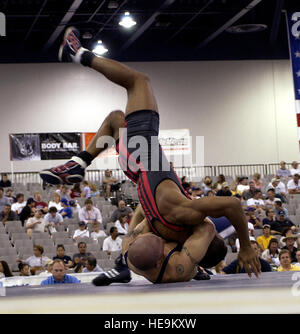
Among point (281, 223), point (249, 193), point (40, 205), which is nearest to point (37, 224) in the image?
point (40, 205)

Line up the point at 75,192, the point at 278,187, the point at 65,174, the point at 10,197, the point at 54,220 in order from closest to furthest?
the point at 65,174
the point at 54,220
the point at 10,197
the point at 75,192
the point at 278,187

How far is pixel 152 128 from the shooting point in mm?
4004

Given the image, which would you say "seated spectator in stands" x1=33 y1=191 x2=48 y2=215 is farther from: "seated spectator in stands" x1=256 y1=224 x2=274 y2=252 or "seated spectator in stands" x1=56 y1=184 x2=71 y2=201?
"seated spectator in stands" x1=256 y1=224 x2=274 y2=252

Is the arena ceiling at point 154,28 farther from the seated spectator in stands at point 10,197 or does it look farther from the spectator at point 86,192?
the seated spectator in stands at point 10,197

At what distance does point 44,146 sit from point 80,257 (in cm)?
948

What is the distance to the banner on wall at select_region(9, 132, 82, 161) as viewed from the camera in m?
17.5

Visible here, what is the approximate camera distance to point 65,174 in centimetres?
438

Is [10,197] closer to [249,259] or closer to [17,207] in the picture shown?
[17,207]

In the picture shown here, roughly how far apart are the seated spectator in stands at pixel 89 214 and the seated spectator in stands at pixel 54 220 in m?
0.39

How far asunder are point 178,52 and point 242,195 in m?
7.32

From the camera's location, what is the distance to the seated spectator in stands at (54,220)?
10516mm

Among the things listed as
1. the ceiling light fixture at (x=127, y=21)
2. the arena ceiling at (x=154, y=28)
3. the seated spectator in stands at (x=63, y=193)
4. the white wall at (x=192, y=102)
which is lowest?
the seated spectator in stands at (x=63, y=193)

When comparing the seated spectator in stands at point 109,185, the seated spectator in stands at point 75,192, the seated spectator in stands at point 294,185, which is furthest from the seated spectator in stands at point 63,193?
the seated spectator in stands at point 294,185
